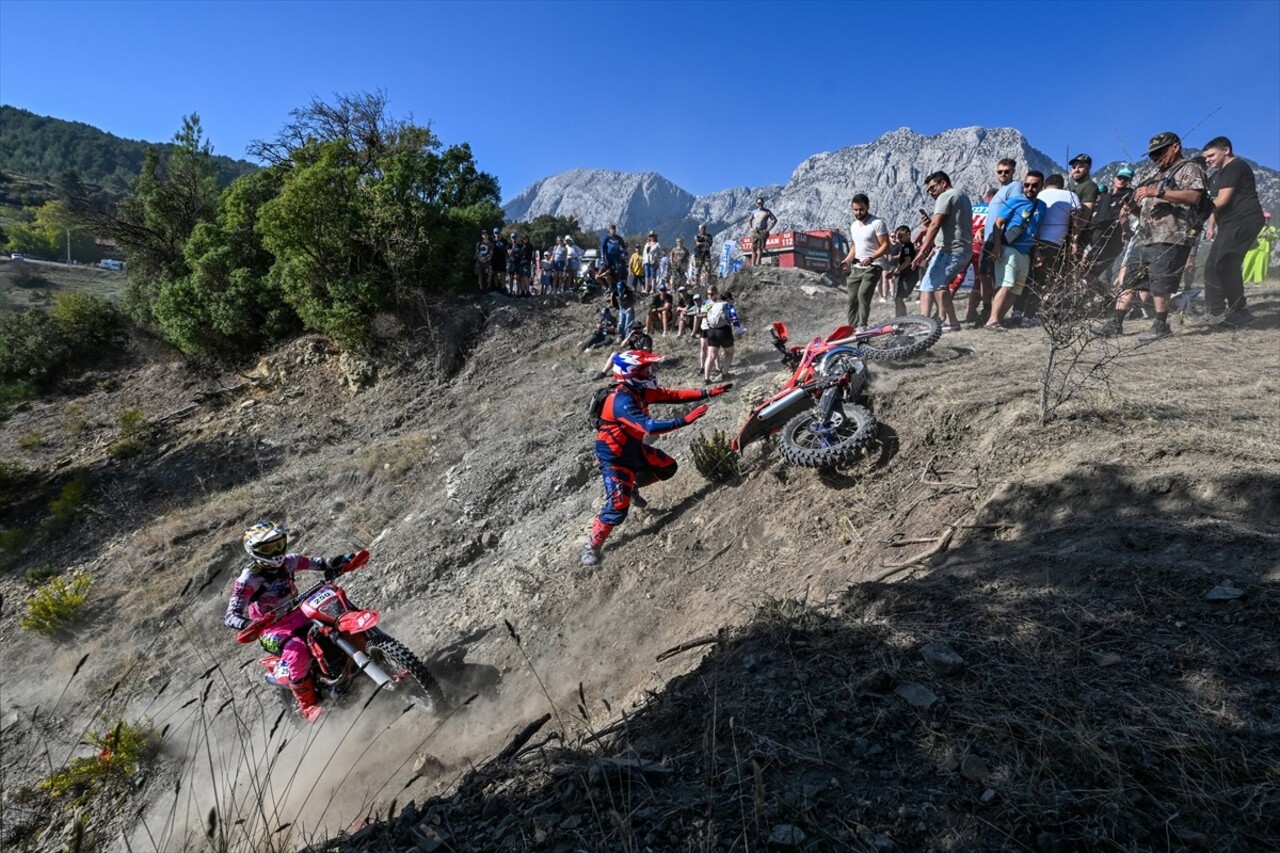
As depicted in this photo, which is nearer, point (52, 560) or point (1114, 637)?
point (1114, 637)

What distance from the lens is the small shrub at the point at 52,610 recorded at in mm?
10016

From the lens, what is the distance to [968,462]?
532cm

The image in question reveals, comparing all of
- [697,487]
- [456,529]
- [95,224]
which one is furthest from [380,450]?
[95,224]

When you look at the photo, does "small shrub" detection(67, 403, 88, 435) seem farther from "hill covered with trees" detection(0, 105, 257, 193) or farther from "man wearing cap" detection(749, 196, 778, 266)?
"hill covered with trees" detection(0, 105, 257, 193)

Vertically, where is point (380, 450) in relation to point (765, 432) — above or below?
below

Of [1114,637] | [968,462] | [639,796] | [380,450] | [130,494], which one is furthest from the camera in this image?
[130,494]

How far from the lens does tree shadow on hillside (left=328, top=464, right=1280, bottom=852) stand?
1.96 metres

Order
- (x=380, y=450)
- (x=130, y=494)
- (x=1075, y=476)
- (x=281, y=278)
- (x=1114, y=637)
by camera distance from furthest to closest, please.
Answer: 1. (x=281, y=278)
2. (x=130, y=494)
3. (x=380, y=450)
4. (x=1075, y=476)
5. (x=1114, y=637)

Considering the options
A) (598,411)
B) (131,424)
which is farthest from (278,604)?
(131,424)

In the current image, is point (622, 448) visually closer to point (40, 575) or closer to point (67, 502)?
point (40, 575)

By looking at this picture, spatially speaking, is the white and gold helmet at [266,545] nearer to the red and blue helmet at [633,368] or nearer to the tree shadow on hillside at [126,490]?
the red and blue helmet at [633,368]

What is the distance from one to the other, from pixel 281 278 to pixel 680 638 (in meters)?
16.4

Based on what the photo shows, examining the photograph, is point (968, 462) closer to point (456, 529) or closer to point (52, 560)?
point (456, 529)

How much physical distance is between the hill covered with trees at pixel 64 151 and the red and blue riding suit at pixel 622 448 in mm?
134592
